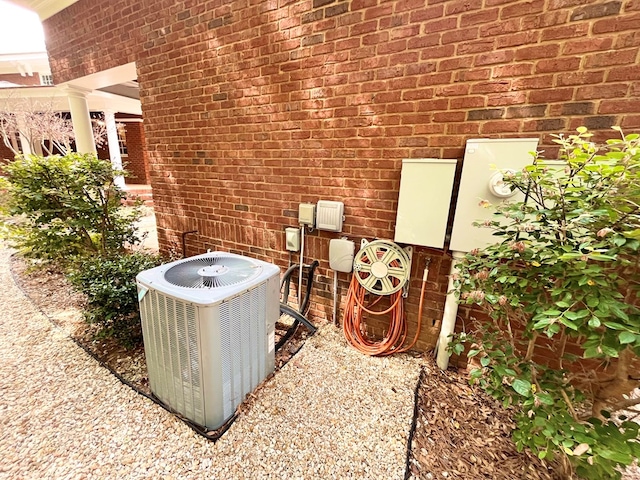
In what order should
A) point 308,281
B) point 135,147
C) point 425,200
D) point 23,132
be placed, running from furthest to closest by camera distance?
1. point 135,147
2. point 23,132
3. point 308,281
4. point 425,200

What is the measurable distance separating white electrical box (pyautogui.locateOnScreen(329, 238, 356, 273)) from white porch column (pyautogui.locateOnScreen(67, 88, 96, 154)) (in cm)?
547

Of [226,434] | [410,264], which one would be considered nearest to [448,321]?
[410,264]

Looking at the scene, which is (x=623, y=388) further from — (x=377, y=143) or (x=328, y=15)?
(x=328, y=15)

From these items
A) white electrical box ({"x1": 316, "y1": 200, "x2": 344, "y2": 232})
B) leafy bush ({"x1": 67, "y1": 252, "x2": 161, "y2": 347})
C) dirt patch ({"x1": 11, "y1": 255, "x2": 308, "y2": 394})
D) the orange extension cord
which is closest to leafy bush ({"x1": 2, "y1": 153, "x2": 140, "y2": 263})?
dirt patch ({"x1": 11, "y1": 255, "x2": 308, "y2": 394})

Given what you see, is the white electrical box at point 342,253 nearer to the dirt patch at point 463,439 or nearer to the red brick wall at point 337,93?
the red brick wall at point 337,93

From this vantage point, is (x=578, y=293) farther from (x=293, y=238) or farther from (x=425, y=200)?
(x=293, y=238)

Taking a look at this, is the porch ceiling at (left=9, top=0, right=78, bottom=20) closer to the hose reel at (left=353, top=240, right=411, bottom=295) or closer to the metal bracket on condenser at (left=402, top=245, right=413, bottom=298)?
the hose reel at (left=353, top=240, right=411, bottom=295)

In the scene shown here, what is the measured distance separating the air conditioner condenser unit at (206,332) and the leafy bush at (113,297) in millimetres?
755

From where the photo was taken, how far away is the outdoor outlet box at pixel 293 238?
2.54m

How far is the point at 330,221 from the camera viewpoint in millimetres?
2271

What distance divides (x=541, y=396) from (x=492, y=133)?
1439 millimetres

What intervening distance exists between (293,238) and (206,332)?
1.32 metres

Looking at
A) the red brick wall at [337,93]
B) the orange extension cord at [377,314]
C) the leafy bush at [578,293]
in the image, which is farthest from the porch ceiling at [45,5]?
the leafy bush at [578,293]

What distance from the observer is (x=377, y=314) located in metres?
2.20
